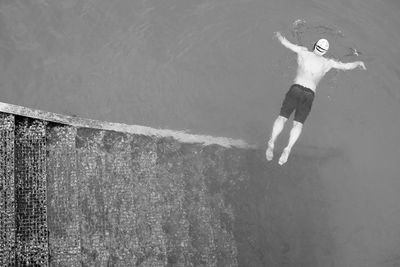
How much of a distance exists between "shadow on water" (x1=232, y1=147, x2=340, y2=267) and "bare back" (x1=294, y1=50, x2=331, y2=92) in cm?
135

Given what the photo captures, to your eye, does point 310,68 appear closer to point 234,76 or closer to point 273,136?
point 273,136

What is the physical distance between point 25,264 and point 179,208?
6.59ft

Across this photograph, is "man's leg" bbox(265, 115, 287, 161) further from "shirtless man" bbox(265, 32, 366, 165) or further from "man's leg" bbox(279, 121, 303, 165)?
"man's leg" bbox(279, 121, 303, 165)

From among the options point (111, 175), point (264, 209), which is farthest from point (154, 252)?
point (264, 209)

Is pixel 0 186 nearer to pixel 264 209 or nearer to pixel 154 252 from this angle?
pixel 154 252

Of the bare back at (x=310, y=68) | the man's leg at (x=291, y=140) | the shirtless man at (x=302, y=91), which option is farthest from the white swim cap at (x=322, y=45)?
the man's leg at (x=291, y=140)

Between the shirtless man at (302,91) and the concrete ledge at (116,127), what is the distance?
2.76 feet

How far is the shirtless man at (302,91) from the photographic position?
6.20 metres

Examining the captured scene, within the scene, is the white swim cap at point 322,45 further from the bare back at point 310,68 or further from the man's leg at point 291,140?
the man's leg at point 291,140

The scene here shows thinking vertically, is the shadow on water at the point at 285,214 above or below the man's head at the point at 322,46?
below

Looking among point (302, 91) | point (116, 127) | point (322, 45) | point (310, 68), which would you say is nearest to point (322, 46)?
point (322, 45)

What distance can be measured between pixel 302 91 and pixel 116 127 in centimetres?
275

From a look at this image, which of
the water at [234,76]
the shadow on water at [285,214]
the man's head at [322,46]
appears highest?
the man's head at [322,46]

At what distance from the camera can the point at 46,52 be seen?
7531 mm
